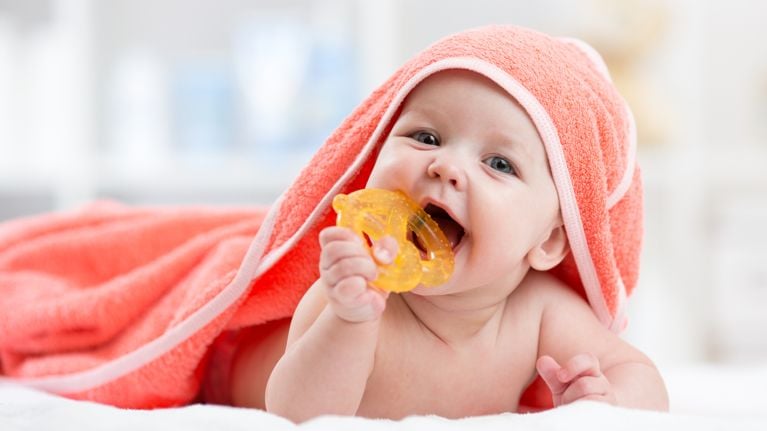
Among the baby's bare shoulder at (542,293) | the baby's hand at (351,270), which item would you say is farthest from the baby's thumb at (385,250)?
the baby's bare shoulder at (542,293)

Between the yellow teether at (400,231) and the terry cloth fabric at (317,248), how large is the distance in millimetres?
138

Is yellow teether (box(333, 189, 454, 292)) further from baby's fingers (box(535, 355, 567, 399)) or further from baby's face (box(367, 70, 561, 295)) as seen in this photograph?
baby's fingers (box(535, 355, 567, 399))

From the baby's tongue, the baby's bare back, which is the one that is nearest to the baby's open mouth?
the baby's tongue

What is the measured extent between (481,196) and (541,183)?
0.08 m

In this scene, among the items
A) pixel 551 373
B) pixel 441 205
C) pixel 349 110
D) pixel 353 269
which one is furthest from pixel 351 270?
pixel 349 110

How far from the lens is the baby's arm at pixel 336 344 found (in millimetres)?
673

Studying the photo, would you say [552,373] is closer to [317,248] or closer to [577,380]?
[577,380]

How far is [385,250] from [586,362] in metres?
0.22

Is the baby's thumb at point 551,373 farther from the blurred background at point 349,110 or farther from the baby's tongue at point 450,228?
the blurred background at point 349,110

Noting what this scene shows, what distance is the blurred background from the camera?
7.55ft

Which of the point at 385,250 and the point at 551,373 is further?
the point at 551,373

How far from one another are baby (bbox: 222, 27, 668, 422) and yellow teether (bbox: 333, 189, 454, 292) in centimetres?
1

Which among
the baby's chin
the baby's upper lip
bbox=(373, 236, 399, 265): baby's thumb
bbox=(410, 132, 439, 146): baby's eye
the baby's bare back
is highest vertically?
bbox=(410, 132, 439, 146): baby's eye

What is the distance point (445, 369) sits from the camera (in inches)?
33.0
